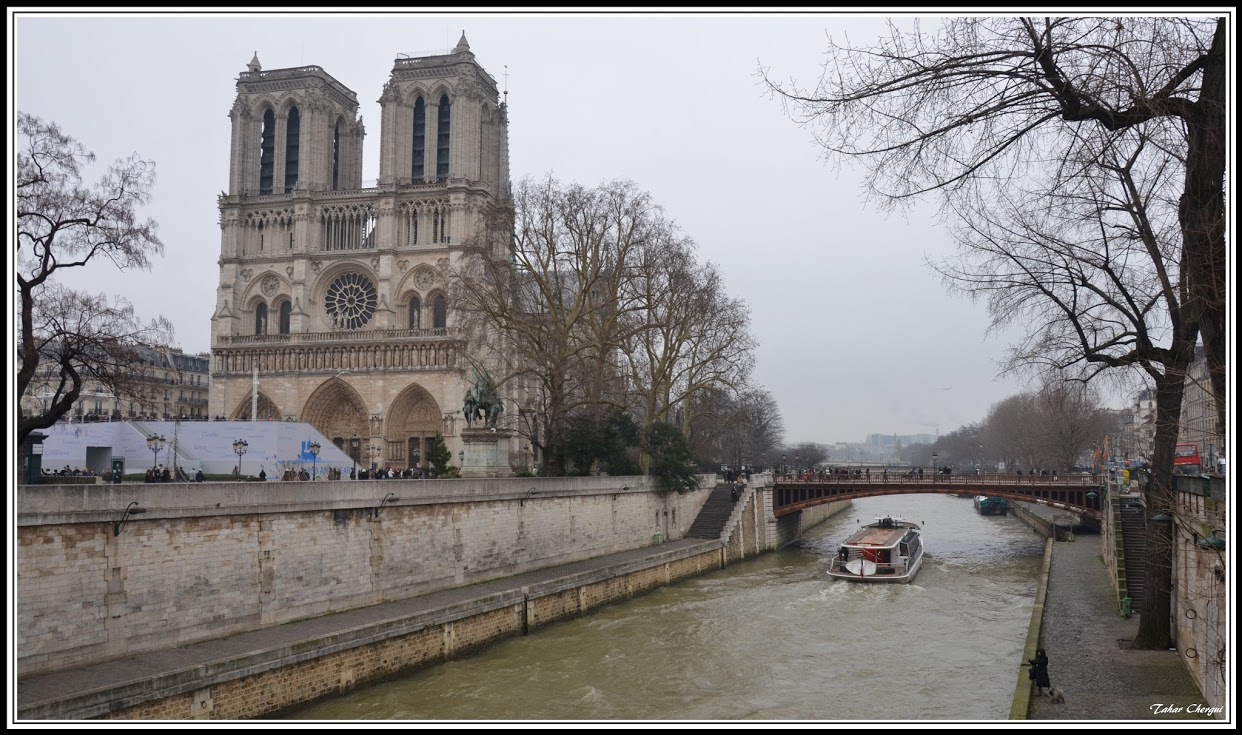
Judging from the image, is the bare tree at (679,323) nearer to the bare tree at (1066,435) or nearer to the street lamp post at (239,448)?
the street lamp post at (239,448)

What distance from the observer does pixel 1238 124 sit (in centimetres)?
600

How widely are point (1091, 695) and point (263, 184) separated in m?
52.6

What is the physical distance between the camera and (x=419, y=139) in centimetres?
5491

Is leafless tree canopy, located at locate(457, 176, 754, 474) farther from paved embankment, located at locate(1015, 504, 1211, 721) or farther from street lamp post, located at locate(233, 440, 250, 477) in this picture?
paved embankment, located at locate(1015, 504, 1211, 721)

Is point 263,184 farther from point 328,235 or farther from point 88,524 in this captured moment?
point 88,524

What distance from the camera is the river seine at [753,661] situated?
15.1 m

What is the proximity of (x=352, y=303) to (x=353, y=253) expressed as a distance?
→ 271 cm

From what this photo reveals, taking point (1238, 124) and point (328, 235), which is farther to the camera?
point (328, 235)

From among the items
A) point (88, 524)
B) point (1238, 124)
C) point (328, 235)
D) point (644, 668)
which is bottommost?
point (644, 668)

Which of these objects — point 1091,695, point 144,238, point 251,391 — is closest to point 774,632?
point 1091,695

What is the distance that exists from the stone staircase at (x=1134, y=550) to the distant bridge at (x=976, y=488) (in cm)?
1122

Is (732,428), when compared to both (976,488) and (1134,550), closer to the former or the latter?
(976,488)

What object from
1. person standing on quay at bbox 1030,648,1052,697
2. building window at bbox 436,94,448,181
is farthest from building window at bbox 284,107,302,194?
person standing on quay at bbox 1030,648,1052,697

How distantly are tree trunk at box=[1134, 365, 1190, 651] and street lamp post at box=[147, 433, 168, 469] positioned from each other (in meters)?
22.2
